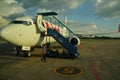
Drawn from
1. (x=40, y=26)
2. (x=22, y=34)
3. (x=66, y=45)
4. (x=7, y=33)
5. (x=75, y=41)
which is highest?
(x=40, y=26)

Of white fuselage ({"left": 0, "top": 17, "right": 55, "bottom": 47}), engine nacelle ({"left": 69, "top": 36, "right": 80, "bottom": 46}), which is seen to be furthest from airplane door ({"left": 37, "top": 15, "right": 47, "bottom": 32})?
engine nacelle ({"left": 69, "top": 36, "right": 80, "bottom": 46})

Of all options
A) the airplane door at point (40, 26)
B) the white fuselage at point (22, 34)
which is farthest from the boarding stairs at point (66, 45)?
the white fuselage at point (22, 34)

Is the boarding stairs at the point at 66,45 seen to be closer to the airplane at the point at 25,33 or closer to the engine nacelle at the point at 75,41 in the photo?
the airplane at the point at 25,33

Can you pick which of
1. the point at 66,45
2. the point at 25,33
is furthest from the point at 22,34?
the point at 66,45

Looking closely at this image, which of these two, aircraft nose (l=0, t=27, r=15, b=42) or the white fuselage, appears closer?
aircraft nose (l=0, t=27, r=15, b=42)

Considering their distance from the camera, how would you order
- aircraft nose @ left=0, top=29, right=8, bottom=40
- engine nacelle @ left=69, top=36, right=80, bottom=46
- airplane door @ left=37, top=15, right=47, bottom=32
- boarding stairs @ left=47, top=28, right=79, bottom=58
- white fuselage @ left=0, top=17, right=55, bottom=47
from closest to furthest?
aircraft nose @ left=0, top=29, right=8, bottom=40, white fuselage @ left=0, top=17, right=55, bottom=47, airplane door @ left=37, top=15, right=47, bottom=32, boarding stairs @ left=47, top=28, right=79, bottom=58, engine nacelle @ left=69, top=36, right=80, bottom=46

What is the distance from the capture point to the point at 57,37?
21172 mm

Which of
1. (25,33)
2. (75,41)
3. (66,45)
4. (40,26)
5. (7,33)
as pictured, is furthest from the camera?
(75,41)

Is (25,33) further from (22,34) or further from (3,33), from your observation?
(3,33)

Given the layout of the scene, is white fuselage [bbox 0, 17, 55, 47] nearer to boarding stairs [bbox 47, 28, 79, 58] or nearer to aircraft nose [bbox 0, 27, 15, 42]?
aircraft nose [bbox 0, 27, 15, 42]

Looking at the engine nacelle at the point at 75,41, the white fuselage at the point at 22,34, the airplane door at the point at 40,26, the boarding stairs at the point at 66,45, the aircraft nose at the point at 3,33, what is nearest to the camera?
the aircraft nose at the point at 3,33

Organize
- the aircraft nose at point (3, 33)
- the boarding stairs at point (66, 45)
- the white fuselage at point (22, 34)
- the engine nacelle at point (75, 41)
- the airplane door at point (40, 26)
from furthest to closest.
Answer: the engine nacelle at point (75, 41) < the boarding stairs at point (66, 45) < the airplane door at point (40, 26) < the white fuselage at point (22, 34) < the aircraft nose at point (3, 33)

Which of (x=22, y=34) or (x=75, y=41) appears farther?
(x=75, y=41)

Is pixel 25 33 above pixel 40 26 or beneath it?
beneath
